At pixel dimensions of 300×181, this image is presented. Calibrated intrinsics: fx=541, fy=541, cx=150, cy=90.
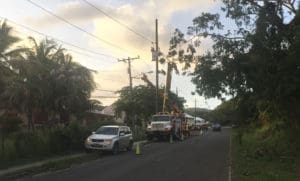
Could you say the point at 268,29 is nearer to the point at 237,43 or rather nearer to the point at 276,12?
the point at 276,12

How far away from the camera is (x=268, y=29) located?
30094 millimetres

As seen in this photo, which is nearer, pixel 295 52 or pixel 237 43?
pixel 295 52

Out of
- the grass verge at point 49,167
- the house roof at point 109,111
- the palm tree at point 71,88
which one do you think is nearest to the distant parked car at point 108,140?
the grass verge at point 49,167

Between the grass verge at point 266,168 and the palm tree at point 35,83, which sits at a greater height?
the palm tree at point 35,83

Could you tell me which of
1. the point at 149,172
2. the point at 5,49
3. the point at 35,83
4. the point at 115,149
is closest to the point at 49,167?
the point at 149,172

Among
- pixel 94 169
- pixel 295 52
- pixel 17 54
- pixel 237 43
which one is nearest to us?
pixel 94 169

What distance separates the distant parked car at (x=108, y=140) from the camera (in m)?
30.9

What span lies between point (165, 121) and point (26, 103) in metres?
12.8

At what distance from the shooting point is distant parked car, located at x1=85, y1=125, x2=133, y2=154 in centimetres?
3089

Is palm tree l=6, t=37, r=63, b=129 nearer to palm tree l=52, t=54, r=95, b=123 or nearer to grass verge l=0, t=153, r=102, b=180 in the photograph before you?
palm tree l=52, t=54, r=95, b=123

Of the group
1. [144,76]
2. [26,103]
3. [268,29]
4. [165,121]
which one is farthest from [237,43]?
[144,76]

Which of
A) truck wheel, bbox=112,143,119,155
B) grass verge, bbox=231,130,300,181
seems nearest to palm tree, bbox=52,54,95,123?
truck wheel, bbox=112,143,119,155

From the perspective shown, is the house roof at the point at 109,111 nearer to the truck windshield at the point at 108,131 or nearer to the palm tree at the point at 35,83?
the palm tree at the point at 35,83

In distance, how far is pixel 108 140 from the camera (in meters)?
31.0
